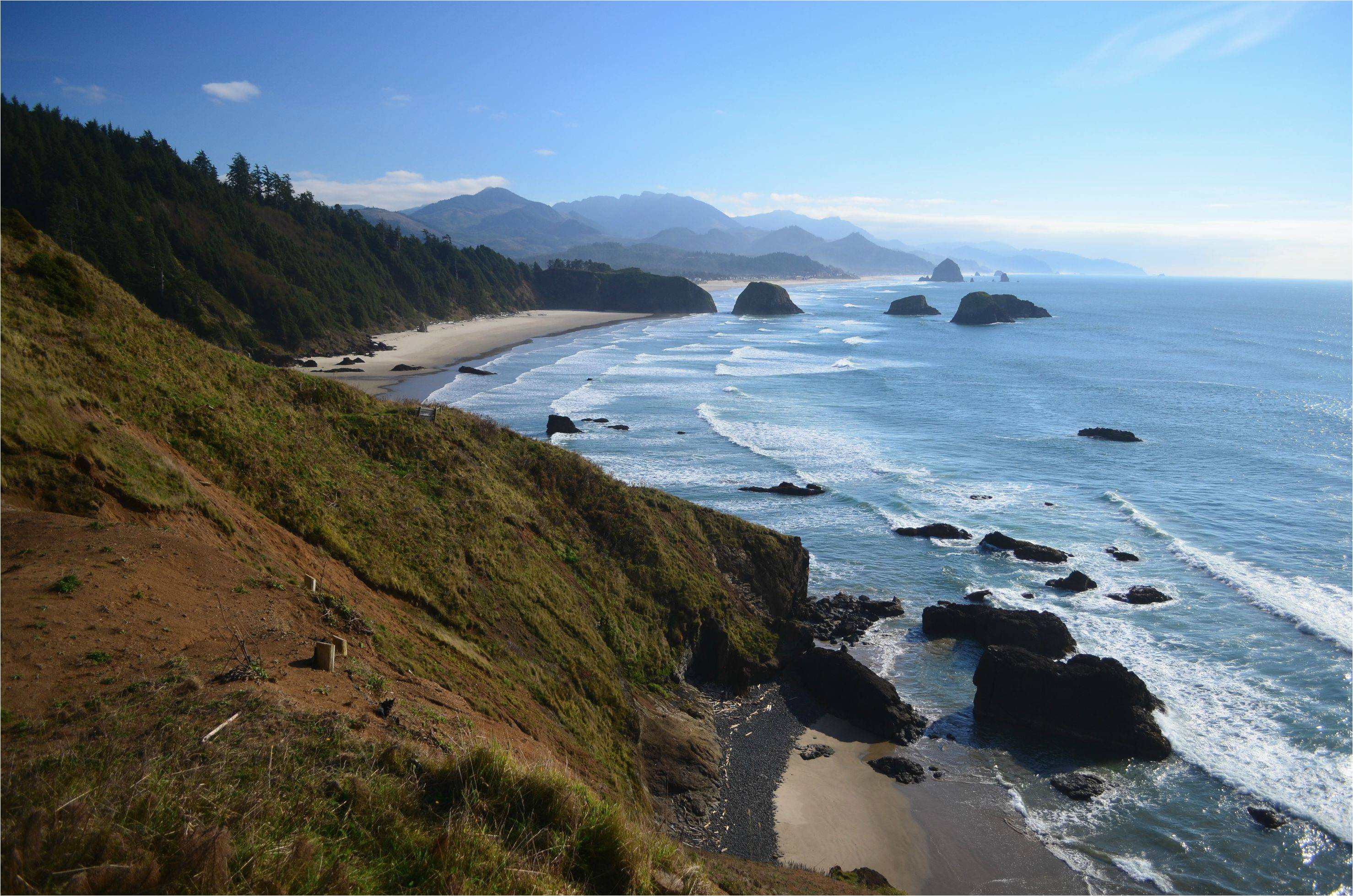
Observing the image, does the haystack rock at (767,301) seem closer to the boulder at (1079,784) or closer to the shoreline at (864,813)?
the shoreline at (864,813)

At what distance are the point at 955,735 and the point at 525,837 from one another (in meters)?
14.5

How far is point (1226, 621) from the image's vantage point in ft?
75.3

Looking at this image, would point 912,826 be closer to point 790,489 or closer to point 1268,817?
point 1268,817

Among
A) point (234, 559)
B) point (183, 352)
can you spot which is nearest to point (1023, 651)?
point (234, 559)

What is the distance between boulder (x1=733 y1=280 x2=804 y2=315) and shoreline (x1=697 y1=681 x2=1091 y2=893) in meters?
127

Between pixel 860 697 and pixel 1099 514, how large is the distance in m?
20.6

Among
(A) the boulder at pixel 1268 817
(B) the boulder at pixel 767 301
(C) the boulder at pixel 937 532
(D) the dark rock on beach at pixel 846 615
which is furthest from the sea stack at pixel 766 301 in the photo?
(A) the boulder at pixel 1268 817

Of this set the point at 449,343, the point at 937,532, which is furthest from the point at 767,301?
the point at 937,532

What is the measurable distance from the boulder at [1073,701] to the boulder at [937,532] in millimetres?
10881

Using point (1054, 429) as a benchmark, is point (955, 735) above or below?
below

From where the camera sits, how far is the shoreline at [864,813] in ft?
44.1

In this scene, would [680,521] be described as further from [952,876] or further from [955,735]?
[952,876]

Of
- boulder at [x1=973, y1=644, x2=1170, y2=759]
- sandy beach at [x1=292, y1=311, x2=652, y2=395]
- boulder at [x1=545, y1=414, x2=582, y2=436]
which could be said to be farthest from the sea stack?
boulder at [x1=973, y1=644, x2=1170, y2=759]

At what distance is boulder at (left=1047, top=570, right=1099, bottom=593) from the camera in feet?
82.0
